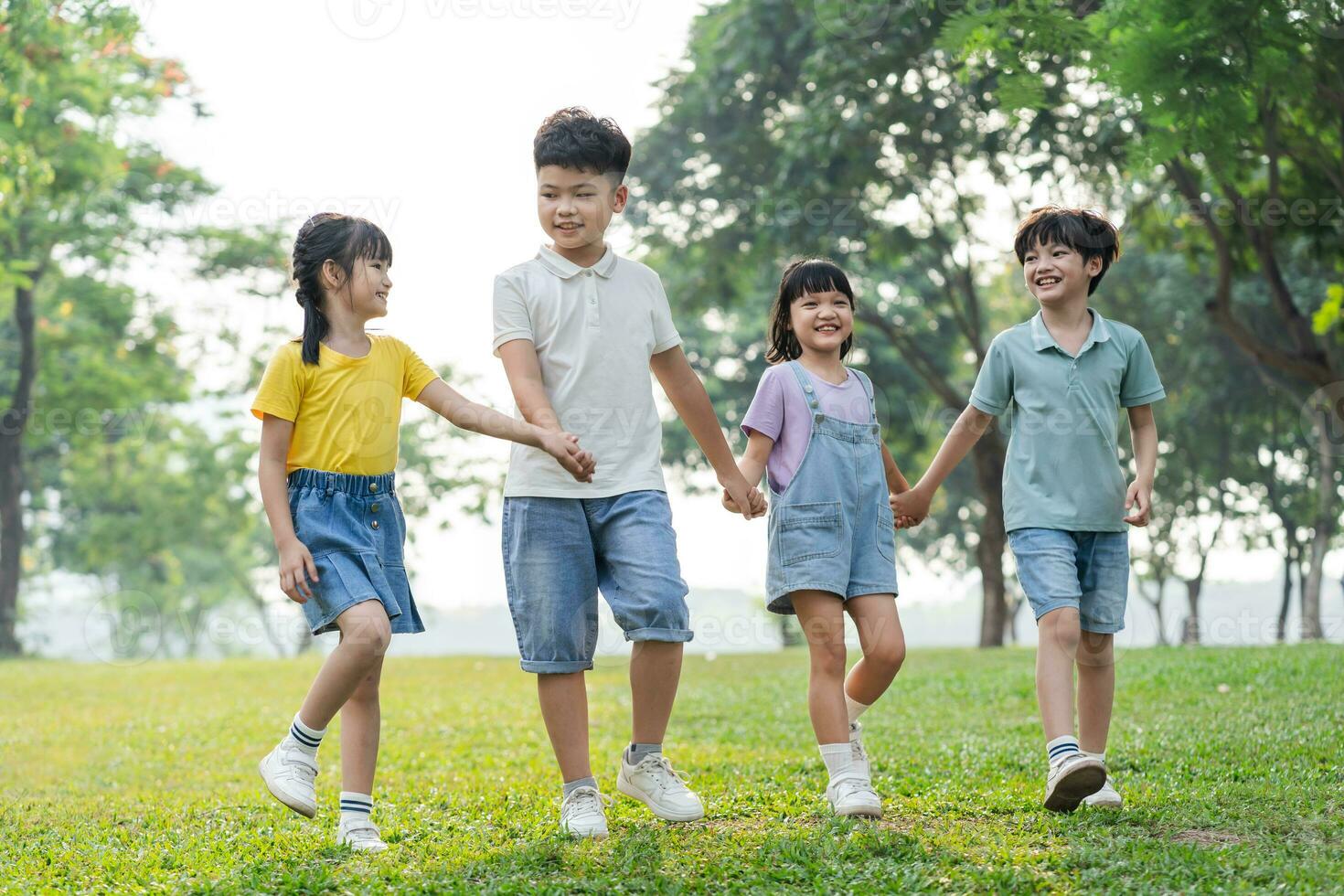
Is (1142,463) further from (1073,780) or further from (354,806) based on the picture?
(354,806)

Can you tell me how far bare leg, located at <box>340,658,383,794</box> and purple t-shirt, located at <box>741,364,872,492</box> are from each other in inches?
60.5

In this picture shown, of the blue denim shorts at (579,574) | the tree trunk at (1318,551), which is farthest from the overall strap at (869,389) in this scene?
the tree trunk at (1318,551)

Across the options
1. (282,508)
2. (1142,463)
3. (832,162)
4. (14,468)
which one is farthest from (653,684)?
(14,468)

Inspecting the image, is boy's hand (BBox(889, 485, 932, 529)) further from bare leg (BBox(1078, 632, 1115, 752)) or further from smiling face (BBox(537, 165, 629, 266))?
smiling face (BBox(537, 165, 629, 266))

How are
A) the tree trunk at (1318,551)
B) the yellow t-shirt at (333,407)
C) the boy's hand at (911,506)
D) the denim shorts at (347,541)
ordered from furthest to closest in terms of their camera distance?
1. the tree trunk at (1318,551)
2. the boy's hand at (911,506)
3. the yellow t-shirt at (333,407)
4. the denim shorts at (347,541)

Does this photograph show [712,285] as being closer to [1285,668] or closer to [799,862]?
[1285,668]

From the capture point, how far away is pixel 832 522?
4.48 m

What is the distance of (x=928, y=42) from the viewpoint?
1376cm

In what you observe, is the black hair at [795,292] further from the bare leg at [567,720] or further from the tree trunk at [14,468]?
the tree trunk at [14,468]

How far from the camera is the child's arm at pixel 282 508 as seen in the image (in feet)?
13.2

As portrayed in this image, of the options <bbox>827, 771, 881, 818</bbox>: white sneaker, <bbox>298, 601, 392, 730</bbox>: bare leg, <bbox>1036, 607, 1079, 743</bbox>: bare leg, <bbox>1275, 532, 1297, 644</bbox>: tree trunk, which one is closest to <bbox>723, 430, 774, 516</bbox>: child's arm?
<bbox>827, 771, 881, 818</bbox>: white sneaker

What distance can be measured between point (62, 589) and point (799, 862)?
45570mm

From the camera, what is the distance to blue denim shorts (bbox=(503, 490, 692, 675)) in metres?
4.15

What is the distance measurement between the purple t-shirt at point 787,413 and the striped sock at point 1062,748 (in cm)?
125
